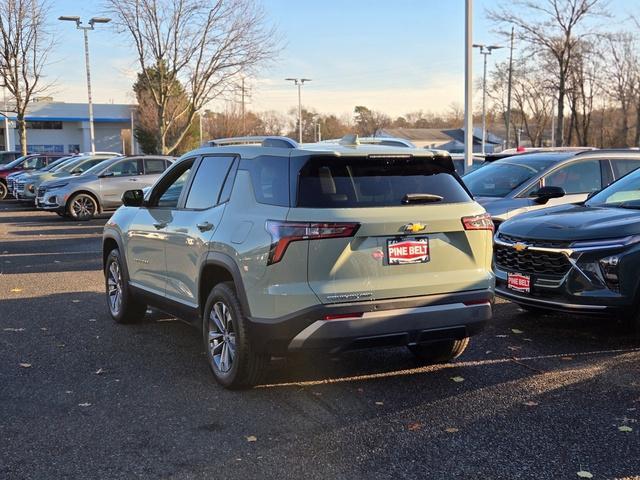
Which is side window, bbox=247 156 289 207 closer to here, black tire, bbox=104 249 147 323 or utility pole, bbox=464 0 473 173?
black tire, bbox=104 249 147 323

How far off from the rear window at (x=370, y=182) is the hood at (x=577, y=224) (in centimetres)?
157

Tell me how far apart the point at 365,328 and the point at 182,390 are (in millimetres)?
1521

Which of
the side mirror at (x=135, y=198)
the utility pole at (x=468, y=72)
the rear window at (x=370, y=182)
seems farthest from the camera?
the utility pole at (x=468, y=72)

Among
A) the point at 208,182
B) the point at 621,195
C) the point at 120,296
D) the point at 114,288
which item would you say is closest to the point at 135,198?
the point at 120,296

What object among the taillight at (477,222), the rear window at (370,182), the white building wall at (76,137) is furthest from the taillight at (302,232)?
the white building wall at (76,137)

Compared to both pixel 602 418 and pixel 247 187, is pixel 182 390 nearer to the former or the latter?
pixel 247 187

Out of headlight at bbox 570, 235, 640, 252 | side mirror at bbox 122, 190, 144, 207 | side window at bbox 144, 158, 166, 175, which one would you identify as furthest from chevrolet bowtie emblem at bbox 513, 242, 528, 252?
side window at bbox 144, 158, 166, 175

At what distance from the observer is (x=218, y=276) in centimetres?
528

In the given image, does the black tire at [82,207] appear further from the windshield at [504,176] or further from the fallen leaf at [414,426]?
the fallen leaf at [414,426]

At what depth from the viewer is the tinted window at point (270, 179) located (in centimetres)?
472

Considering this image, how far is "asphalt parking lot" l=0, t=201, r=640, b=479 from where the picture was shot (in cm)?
386

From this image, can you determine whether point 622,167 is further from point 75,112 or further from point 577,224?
point 75,112

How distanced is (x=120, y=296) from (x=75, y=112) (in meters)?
57.6

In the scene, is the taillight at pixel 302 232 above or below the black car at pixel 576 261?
above
